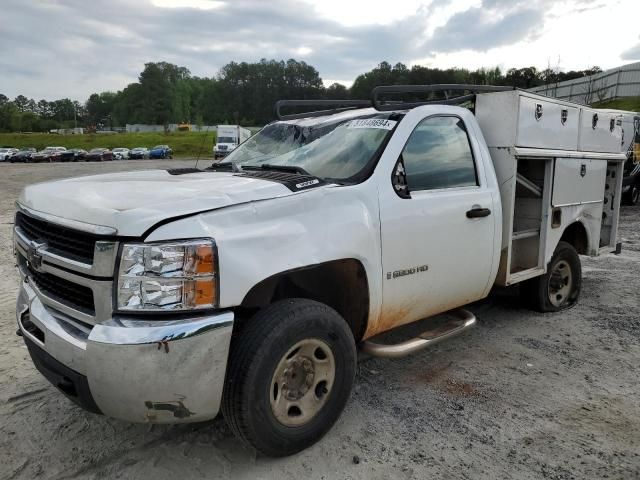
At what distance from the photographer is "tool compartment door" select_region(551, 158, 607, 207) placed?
4938mm

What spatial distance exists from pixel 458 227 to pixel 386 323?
89cm

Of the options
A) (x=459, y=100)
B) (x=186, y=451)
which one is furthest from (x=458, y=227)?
(x=186, y=451)

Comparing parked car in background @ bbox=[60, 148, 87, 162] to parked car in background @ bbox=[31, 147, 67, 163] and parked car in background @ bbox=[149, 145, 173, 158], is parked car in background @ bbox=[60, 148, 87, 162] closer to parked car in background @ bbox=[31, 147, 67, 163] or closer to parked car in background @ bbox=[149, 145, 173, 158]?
parked car in background @ bbox=[31, 147, 67, 163]

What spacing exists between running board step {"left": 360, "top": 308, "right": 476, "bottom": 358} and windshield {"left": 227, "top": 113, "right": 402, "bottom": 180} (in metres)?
1.11

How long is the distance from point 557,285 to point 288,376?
3.77 meters

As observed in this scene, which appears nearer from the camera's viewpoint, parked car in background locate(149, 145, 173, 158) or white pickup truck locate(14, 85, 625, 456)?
white pickup truck locate(14, 85, 625, 456)

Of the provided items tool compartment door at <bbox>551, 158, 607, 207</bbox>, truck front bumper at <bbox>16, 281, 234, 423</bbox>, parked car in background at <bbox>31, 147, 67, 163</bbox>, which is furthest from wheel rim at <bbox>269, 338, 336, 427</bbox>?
parked car in background at <bbox>31, 147, 67, 163</bbox>

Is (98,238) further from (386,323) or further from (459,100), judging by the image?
(459,100)

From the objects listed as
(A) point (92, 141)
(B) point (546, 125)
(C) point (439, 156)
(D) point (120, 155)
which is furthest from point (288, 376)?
(A) point (92, 141)

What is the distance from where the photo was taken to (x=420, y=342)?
3539 millimetres

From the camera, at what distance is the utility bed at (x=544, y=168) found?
4309mm

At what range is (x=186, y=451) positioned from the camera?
116 inches

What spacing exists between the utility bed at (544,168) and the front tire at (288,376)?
2074 mm

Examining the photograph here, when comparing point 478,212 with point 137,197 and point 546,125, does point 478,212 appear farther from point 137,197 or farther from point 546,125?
point 137,197
